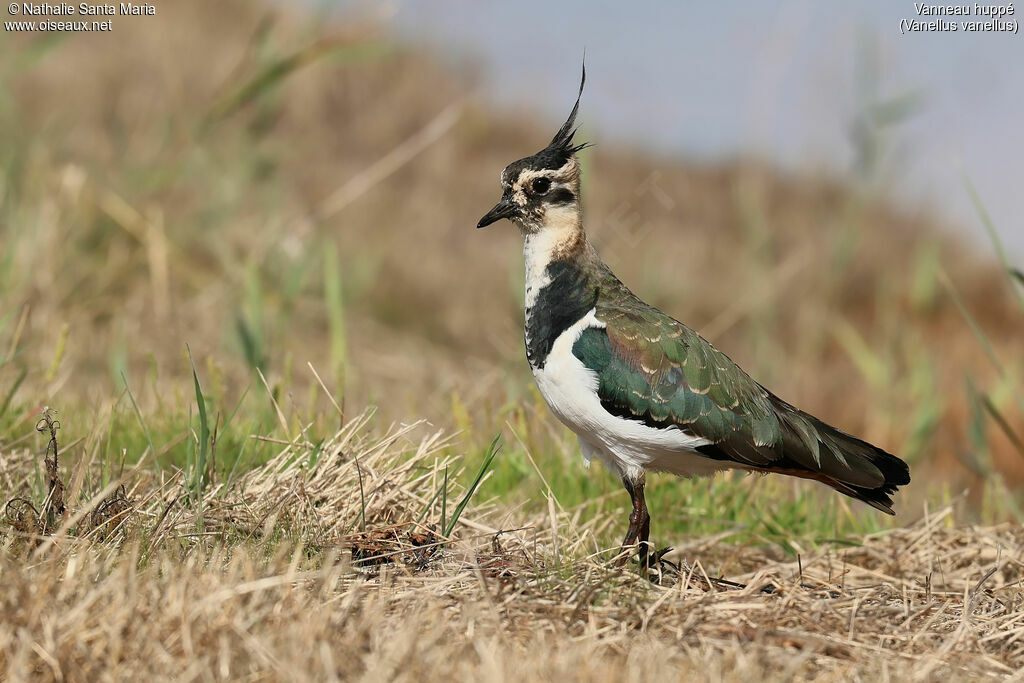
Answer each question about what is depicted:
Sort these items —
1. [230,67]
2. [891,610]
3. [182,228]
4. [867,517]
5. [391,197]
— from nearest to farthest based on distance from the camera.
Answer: [891,610] → [867,517] → [182,228] → [391,197] → [230,67]

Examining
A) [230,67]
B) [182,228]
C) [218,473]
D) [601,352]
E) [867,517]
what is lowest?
[867,517]

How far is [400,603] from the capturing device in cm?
270

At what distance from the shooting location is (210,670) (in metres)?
2.23

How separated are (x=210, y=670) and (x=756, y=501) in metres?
2.84

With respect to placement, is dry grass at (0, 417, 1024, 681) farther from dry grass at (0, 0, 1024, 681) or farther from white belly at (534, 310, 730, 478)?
white belly at (534, 310, 730, 478)

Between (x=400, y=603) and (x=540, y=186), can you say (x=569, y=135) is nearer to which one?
(x=540, y=186)

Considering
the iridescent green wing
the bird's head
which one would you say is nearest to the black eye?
the bird's head

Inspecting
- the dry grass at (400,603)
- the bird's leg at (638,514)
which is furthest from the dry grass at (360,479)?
the bird's leg at (638,514)

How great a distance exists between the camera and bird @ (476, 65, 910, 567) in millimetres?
3492

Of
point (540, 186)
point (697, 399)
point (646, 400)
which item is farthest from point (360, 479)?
point (540, 186)

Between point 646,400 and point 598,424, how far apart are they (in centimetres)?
18

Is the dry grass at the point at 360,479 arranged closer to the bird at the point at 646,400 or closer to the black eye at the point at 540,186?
the bird at the point at 646,400

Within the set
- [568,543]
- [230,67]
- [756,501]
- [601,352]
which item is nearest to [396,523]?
[568,543]

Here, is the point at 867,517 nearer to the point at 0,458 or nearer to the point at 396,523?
the point at 396,523
